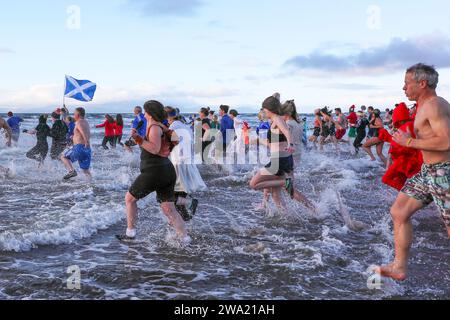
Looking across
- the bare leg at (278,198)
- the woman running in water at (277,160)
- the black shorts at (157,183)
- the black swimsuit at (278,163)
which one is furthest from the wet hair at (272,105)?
the black shorts at (157,183)

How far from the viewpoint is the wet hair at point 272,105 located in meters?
6.70

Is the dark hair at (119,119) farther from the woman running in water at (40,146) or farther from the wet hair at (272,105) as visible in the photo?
the wet hair at (272,105)

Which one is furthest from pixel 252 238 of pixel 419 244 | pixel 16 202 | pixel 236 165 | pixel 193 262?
pixel 236 165

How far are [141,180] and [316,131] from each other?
60.1 feet

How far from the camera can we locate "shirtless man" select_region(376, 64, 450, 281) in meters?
3.88

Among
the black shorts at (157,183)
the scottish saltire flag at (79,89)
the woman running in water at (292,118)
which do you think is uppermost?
the scottish saltire flag at (79,89)

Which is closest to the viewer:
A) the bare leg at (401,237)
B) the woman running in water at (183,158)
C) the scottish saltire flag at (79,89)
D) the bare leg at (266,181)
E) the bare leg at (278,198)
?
the bare leg at (401,237)

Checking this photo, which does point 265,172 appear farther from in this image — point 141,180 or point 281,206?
point 141,180

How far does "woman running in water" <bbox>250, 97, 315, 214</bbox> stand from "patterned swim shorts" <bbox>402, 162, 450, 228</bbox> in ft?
8.80

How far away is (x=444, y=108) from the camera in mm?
3883

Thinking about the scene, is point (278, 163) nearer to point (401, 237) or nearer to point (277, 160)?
point (277, 160)

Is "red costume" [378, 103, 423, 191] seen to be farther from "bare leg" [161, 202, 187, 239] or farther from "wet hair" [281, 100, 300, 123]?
"bare leg" [161, 202, 187, 239]
